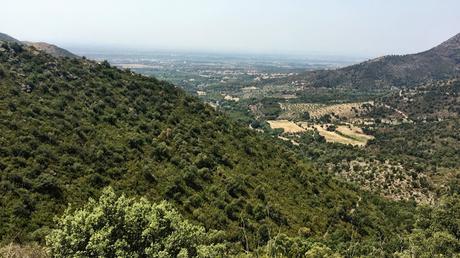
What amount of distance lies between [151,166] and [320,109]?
135 m

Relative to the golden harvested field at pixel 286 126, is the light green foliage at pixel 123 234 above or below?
above

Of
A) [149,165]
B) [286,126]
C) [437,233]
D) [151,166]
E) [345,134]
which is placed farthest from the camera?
[286,126]

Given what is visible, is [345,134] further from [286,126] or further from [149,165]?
[149,165]

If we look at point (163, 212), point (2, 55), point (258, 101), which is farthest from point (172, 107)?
point (258, 101)

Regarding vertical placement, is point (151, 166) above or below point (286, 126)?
above

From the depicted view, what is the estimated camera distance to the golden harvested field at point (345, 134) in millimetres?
114000

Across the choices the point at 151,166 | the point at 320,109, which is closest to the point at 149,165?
the point at 151,166

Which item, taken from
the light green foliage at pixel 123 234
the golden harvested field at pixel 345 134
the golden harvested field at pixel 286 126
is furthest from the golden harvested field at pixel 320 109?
the light green foliage at pixel 123 234

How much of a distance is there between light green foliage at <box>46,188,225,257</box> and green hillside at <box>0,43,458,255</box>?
22.1 ft

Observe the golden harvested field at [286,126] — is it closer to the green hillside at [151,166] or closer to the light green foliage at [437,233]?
the green hillside at [151,166]

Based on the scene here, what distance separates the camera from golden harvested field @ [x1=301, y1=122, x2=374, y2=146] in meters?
114

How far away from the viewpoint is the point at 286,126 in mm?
136000

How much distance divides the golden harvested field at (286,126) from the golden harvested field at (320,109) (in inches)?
657

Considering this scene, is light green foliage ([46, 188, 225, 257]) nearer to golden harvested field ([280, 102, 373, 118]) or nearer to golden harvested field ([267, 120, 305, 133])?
golden harvested field ([267, 120, 305, 133])
